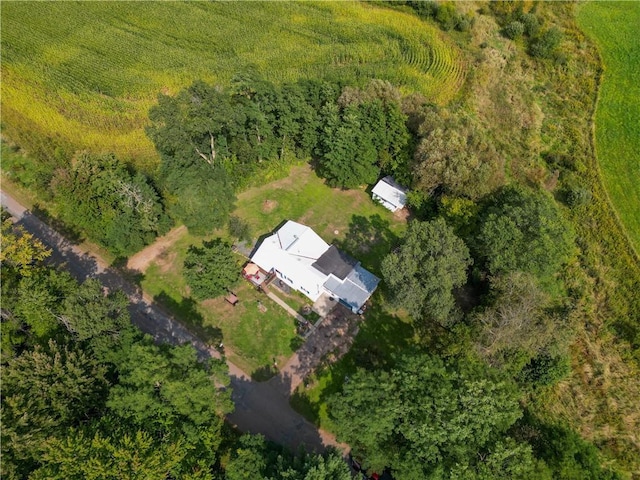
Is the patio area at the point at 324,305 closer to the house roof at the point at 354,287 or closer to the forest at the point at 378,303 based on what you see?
the house roof at the point at 354,287

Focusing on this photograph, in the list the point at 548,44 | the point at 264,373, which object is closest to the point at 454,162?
the point at 264,373

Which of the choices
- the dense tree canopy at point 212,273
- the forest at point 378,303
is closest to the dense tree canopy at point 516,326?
the forest at point 378,303

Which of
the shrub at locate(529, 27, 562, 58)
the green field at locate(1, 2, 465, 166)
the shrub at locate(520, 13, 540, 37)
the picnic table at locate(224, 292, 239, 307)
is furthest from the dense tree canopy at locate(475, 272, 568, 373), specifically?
the shrub at locate(520, 13, 540, 37)

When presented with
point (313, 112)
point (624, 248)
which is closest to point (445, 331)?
point (624, 248)

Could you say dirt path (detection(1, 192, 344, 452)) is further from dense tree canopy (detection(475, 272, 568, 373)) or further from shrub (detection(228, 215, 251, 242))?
dense tree canopy (detection(475, 272, 568, 373))

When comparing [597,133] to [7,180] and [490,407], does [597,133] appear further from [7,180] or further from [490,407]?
[7,180]
